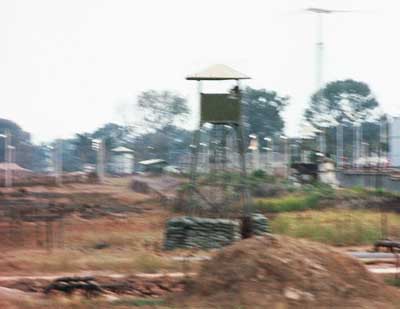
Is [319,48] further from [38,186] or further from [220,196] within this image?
[220,196]

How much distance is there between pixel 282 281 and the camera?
12.0 metres

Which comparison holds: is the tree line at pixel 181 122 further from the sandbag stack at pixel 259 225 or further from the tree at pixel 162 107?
the sandbag stack at pixel 259 225

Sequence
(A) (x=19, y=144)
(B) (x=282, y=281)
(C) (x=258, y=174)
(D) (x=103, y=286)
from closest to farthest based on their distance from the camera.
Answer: (B) (x=282, y=281) → (D) (x=103, y=286) → (C) (x=258, y=174) → (A) (x=19, y=144)

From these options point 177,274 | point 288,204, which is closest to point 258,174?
point 288,204

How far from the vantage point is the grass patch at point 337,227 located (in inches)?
1010

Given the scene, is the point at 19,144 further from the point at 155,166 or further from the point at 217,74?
the point at 217,74

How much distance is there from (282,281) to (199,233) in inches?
427

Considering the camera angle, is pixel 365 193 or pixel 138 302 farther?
pixel 365 193

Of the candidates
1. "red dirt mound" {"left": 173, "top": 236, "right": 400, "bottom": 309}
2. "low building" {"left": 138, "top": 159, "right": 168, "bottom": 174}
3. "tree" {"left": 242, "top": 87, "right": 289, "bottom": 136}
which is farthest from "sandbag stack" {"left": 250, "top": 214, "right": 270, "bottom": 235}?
"tree" {"left": 242, "top": 87, "right": 289, "bottom": 136}

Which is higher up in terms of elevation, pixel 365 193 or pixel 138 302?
pixel 365 193

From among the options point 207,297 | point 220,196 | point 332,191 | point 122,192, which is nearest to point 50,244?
point 220,196

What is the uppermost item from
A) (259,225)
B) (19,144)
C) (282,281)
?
(19,144)

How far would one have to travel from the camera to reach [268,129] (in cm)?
8975

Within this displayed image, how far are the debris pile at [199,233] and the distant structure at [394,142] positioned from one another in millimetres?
34467
